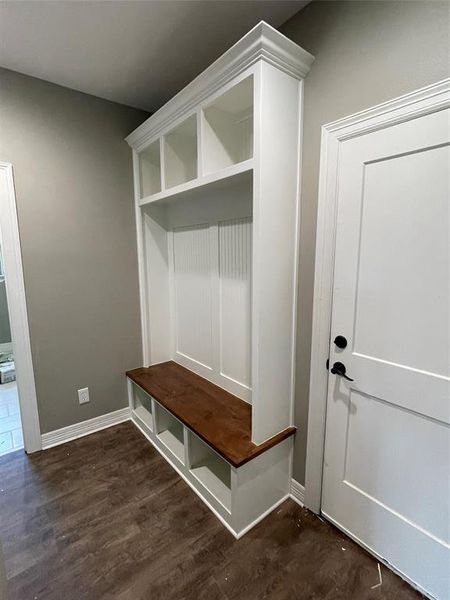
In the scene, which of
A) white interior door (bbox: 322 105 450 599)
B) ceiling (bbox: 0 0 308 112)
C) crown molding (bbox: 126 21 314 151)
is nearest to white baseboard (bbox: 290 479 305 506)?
white interior door (bbox: 322 105 450 599)

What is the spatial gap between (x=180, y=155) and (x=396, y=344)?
73.0 inches

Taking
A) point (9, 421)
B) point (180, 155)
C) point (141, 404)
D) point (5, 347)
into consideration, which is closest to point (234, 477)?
point (141, 404)

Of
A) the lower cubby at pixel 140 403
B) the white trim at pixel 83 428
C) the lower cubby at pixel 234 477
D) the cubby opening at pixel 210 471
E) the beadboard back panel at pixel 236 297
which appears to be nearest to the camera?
the lower cubby at pixel 234 477

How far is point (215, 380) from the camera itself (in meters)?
2.17

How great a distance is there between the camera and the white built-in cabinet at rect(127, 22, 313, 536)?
1.35m

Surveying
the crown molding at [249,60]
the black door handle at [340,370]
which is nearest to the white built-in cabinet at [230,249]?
the crown molding at [249,60]

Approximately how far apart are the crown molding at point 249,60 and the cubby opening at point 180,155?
0.89ft

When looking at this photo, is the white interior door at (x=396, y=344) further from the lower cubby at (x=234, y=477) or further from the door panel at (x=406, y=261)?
the lower cubby at (x=234, y=477)

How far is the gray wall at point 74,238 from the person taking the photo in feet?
6.37

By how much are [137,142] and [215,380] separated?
1.94 m

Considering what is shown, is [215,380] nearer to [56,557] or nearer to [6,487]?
[56,557]

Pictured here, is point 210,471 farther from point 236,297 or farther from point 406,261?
point 406,261

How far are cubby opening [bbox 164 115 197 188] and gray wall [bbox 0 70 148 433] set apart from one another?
50cm

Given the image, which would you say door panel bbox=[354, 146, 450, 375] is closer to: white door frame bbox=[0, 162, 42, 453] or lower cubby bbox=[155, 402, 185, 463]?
lower cubby bbox=[155, 402, 185, 463]
